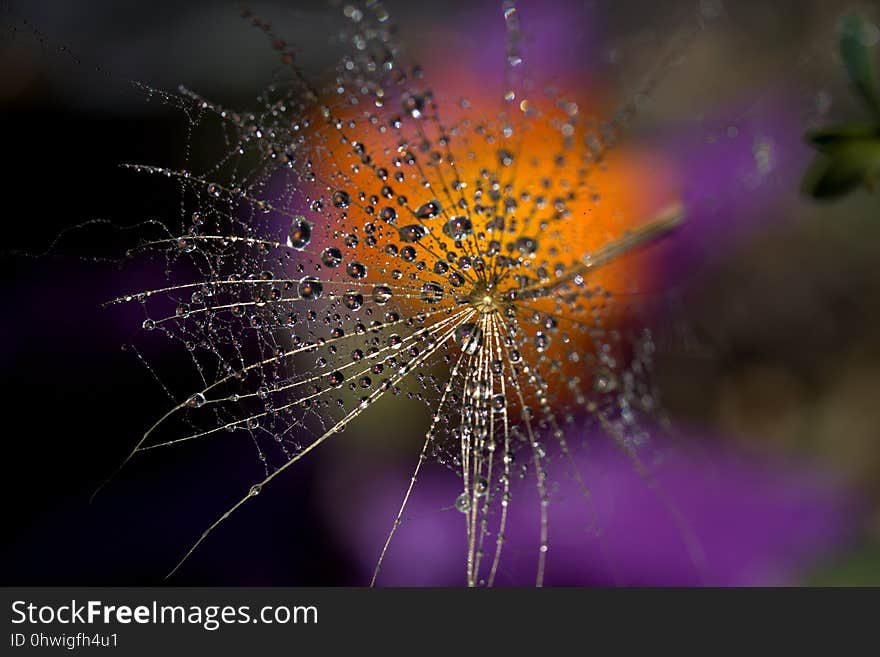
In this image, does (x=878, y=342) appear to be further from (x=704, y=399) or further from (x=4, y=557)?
(x=4, y=557)

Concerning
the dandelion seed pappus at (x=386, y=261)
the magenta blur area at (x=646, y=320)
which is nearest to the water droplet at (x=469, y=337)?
the dandelion seed pappus at (x=386, y=261)

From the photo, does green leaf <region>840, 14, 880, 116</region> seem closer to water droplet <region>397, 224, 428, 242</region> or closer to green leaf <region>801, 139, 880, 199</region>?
green leaf <region>801, 139, 880, 199</region>

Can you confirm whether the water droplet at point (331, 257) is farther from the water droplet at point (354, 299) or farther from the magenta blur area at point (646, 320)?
the magenta blur area at point (646, 320)

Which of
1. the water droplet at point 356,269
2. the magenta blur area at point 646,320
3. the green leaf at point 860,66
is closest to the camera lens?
the green leaf at point 860,66

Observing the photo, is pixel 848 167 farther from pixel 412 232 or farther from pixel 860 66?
pixel 412 232

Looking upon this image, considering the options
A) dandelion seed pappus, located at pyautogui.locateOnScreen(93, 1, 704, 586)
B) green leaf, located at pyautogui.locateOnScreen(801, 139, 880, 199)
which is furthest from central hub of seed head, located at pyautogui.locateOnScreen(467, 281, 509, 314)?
green leaf, located at pyautogui.locateOnScreen(801, 139, 880, 199)
